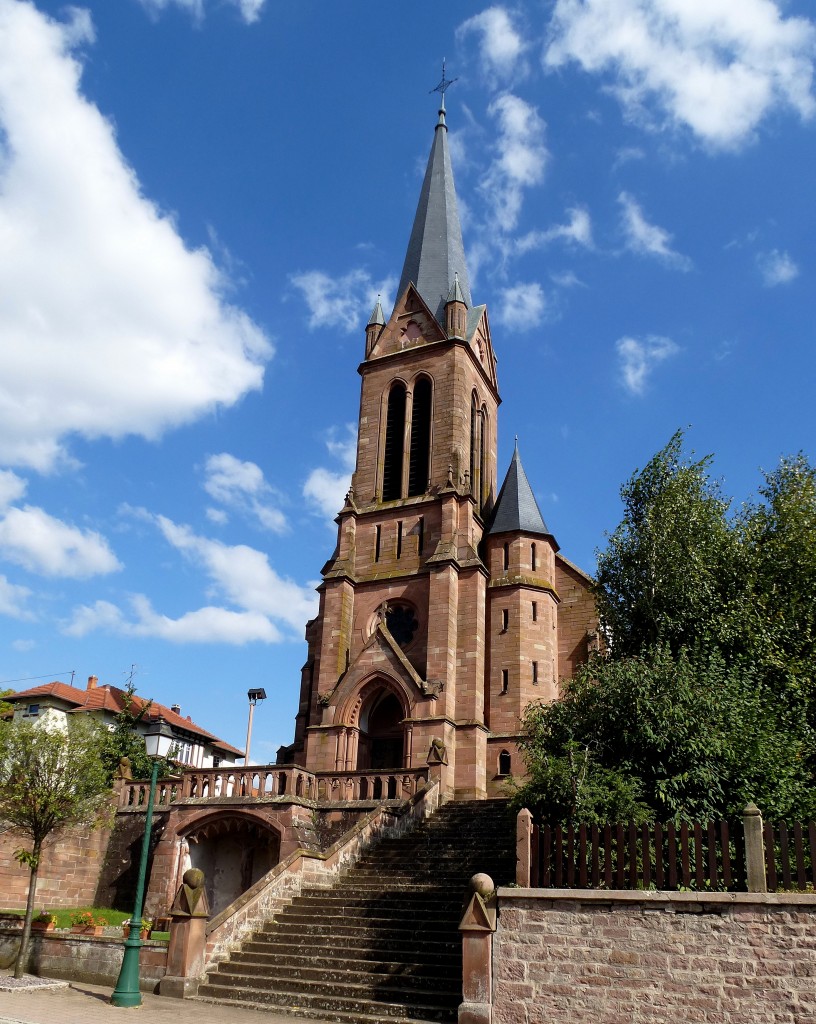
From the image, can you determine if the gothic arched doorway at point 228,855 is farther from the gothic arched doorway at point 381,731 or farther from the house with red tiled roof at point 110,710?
the house with red tiled roof at point 110,710

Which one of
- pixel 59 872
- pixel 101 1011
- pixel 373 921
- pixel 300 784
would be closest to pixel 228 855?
pixel 300 784

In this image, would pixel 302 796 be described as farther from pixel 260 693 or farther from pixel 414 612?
pixel 260 693

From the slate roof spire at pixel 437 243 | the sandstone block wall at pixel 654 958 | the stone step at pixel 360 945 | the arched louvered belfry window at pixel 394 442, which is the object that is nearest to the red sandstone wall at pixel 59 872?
the stone step at pixel 360 945

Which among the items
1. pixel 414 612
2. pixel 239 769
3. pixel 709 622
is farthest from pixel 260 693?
pixel 709 622

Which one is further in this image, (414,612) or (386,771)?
(414,612)

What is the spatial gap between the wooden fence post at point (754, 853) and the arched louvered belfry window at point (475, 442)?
81.1ft

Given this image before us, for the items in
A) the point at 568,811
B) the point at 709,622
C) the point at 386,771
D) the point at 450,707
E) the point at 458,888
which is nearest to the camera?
the point at 568,811

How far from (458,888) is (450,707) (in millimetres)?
12765

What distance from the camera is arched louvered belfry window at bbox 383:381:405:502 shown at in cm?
3644

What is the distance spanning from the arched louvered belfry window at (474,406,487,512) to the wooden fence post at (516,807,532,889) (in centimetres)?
2377

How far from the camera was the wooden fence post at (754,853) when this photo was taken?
1190 centimetres

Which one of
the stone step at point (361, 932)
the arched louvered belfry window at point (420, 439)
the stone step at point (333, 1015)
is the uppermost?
the arched louvered belfry window at point (420, 439)

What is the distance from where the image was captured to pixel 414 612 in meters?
32.6

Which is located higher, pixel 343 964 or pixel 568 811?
pixel 568 811
